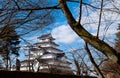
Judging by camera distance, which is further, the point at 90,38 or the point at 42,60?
the point at 42,60

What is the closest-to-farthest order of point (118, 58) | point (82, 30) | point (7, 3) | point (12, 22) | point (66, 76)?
1. point (118, 58)
2. point (82, 30)
3. point (7, 3)
4. point (12, 22)
5. point (66, 76)

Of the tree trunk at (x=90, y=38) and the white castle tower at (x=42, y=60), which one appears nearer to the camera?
the tree trunk at (x=90, y=38)

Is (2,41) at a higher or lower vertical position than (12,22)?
lower

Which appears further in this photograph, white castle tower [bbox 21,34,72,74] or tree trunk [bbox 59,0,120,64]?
white castle tower [bbox 21,34,72,74]

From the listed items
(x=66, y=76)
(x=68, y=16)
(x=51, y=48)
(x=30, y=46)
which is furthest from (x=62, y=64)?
(x=68, y=16)

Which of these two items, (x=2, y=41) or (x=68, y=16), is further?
(x=2, y=41)

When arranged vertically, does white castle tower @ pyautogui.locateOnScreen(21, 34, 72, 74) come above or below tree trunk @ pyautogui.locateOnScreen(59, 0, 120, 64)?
below

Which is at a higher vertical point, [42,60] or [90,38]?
[90,38]

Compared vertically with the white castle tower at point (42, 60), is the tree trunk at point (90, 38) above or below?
above

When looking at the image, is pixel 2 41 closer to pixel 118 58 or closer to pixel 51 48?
pixel 118 58

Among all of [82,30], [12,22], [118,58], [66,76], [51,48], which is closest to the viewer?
[118,58]

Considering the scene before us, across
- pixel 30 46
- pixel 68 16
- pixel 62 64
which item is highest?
pixel 68 16

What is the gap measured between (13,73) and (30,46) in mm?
1261

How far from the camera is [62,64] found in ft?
111
